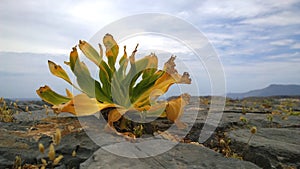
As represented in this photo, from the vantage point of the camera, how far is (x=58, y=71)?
3.98m

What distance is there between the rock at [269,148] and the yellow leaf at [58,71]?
7.81 feet

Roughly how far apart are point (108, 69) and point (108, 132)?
1039mm

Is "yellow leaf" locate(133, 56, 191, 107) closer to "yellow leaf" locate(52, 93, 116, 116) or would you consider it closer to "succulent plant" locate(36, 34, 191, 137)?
"succulent plant" locate(36, 34, 191, 137)

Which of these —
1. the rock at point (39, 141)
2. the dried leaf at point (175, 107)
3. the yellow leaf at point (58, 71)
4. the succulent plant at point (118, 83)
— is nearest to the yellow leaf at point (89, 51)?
the succulent plant at point (118, 83)

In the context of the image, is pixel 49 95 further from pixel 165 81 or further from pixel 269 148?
pixel 269 148

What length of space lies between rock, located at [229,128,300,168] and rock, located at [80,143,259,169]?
42 centimetres

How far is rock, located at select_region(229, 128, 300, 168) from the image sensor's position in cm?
302

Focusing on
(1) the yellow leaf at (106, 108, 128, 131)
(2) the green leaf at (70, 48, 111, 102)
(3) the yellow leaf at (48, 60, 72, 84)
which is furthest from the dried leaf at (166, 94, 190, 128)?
(3) the yellow leaf at (48, 60, 72, 84)

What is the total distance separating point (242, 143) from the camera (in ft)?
11.5

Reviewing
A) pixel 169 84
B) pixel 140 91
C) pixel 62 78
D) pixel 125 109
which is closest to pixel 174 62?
pixel 169 84

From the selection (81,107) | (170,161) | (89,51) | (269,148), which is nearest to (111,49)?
(89,51)

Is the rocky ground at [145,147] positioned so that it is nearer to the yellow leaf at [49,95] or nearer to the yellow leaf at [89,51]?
the yellow leaf at [49,95]

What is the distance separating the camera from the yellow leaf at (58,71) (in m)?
3.91

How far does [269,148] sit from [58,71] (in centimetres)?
283
